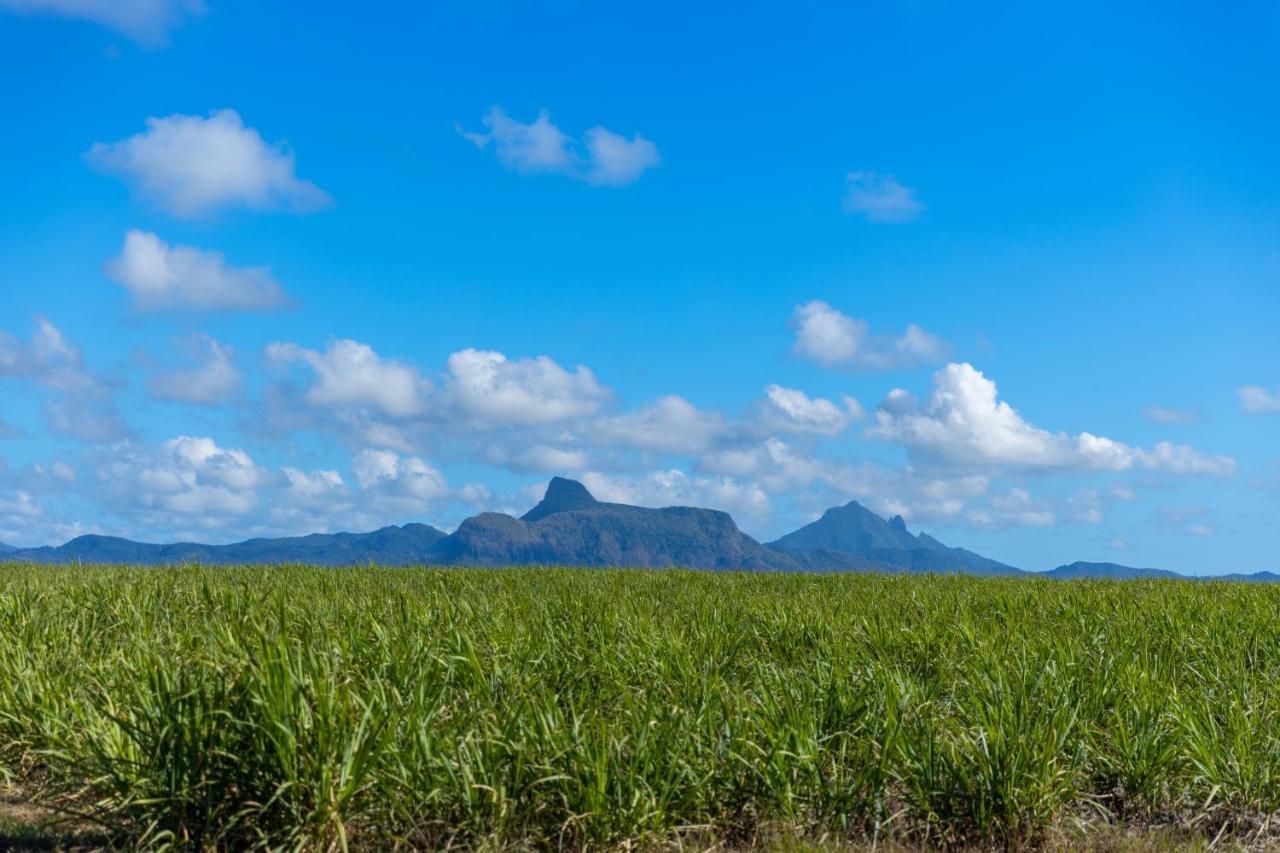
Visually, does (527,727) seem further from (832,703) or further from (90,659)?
(90,659)

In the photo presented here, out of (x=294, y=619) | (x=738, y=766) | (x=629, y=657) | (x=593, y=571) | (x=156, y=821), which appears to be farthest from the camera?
(x=593, y=571)

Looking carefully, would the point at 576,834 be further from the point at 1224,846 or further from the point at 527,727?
the point at 1224,846

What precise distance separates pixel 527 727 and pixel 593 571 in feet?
46.4

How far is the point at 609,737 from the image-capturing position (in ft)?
16.6

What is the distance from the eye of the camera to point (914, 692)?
19.4 feet

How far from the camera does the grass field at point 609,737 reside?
4461mm

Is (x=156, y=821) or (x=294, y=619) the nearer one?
(x=156, y=821)

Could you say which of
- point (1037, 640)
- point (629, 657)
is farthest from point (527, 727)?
point (1037, 640)

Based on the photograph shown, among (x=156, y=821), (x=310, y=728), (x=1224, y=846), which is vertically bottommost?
(x=1224, y=846)

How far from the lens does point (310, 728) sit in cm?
435

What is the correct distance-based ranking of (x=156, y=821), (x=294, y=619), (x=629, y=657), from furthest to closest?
(x=294, y=619), (x=629, y=657), (x=156, y=821)

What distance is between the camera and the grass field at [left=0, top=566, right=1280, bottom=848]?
446 centimetres

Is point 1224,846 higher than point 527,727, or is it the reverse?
point 527,727

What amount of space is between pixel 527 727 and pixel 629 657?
88.4 inches
